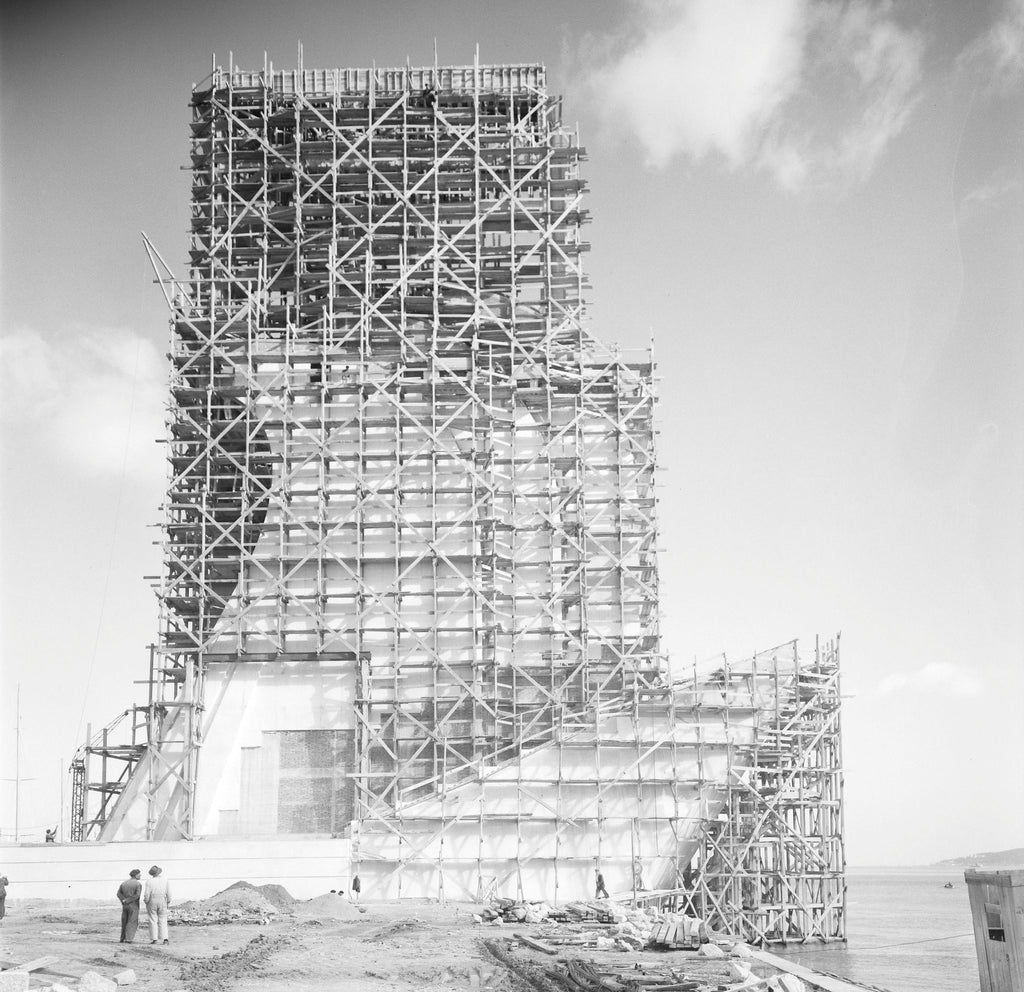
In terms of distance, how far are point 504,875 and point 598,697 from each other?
21.5 ft

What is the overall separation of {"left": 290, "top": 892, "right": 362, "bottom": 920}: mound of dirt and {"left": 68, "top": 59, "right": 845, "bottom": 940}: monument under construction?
11.6ft

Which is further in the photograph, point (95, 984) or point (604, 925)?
point (604, 925)

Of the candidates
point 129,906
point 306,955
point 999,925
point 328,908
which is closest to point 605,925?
point 328,908

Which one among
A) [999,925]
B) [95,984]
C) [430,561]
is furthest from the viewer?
[430,561]

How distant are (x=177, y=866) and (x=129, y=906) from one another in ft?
43.8

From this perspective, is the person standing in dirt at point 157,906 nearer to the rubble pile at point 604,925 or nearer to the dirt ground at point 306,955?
the dirt ground at point 306,955

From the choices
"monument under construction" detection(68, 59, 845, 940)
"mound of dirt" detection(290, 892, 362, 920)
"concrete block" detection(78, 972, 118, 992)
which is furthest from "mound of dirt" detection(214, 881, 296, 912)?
"concrete block" detection(78, 972, 118, 992)

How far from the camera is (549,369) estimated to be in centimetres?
4753

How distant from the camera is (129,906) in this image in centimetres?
2658

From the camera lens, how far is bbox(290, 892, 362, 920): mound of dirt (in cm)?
3500

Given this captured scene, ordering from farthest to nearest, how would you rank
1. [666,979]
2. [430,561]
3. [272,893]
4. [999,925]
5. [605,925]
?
[430,561] < [272,893] < [605,925] < [666,979] < [999,925]

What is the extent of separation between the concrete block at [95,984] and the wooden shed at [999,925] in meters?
12.3

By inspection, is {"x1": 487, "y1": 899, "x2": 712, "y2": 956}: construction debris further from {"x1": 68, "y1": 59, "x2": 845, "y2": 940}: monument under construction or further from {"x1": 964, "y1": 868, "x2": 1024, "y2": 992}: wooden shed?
{"x1": 964, "y1": 868, "x2": 1024, "y2": 992}: wooden shed

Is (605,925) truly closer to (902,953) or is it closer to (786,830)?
(786,830)
